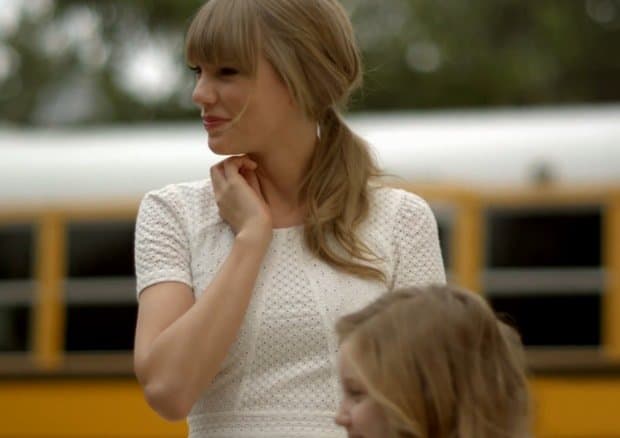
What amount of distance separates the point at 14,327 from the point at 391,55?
914 cm

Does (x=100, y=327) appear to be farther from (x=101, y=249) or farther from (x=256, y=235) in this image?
(x=256, y=235)

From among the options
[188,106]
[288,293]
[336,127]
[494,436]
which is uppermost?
[188,106]

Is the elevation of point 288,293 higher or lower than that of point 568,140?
lower

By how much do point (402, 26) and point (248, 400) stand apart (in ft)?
50.0

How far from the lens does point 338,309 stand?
8.13ft

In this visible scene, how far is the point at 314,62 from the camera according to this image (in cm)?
256

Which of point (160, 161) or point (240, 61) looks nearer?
point (240, 61)

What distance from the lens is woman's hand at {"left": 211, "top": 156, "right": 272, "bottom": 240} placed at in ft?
8.24

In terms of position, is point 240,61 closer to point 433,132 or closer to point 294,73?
point 294,73

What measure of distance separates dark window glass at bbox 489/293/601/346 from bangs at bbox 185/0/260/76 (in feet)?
18.1

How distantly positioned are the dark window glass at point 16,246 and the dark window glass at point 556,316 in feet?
7.77

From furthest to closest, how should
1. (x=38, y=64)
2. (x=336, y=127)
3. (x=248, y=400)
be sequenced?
(x=38, y=64), (x=336, y=127), (x=248, y=400)

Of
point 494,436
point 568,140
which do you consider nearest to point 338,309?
point 494,436

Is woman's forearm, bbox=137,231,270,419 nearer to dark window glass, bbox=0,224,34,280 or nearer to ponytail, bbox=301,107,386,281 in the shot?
ponytail, bbox=301,107,386,281
